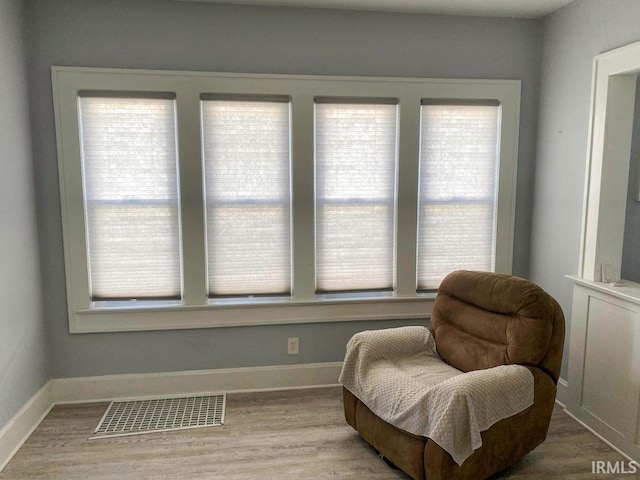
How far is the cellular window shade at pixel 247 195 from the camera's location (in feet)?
9.58

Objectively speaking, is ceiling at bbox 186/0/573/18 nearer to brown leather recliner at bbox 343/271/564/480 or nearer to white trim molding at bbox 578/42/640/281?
white trim molding at bbox 578/42/640/281

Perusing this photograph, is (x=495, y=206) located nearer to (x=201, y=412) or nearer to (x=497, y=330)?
(x=497, y=330)

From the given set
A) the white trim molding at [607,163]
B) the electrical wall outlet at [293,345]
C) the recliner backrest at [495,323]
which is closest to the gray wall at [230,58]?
the electrical wall outlet at [293,345]

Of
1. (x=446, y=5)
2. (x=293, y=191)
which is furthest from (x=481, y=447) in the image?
(x=446, y=5)

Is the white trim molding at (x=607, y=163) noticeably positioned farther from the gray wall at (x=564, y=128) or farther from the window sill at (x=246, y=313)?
the window sill at (x=246, y=313)

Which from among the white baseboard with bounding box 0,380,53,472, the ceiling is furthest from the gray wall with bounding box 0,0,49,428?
the ceiling

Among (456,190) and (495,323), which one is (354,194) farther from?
(495,323)

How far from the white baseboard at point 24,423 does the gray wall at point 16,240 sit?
0.04 metres

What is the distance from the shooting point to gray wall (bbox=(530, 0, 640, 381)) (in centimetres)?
265

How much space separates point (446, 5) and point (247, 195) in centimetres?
181

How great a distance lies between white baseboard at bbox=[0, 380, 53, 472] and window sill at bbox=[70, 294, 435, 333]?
1.47ft

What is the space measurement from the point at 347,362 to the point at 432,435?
659 millimetres

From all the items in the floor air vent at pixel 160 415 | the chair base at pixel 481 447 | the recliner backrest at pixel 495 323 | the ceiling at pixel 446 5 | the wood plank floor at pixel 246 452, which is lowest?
the wood plank floor at pixel 246 452

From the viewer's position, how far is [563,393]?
2922 mm
